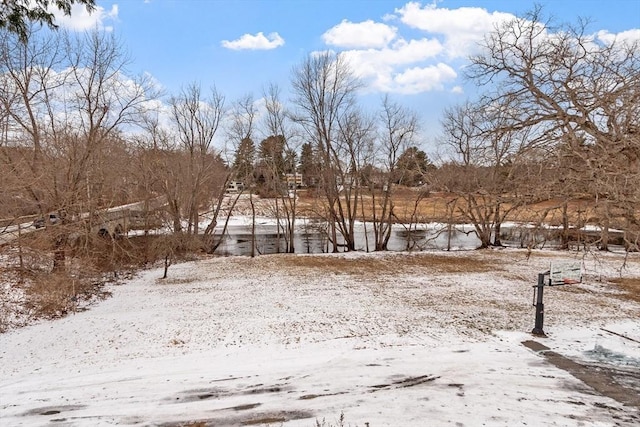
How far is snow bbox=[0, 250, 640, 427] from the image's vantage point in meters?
4.43

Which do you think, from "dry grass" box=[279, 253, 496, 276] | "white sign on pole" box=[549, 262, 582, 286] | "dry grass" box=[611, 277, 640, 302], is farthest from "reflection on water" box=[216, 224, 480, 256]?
"white sign on pole" box=[549, 262, 582, 286]

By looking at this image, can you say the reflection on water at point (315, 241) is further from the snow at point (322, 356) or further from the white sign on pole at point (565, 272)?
the white sign on pole at point (565, 272)

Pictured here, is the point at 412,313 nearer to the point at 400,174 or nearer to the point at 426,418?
the point at 426,418

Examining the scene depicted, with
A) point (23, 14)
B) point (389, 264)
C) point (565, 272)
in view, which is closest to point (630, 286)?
point (565, 272)

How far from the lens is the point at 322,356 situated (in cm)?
656

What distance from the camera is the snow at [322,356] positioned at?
4.43 metres

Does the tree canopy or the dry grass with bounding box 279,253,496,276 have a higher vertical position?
the tree canopy

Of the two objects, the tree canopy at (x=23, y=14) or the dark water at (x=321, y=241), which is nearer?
the tree canopy at (x=23, y=14)

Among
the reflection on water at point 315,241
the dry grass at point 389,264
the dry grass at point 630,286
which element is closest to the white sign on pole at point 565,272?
the dry grass at point 630,286

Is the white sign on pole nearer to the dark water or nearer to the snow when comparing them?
the snow

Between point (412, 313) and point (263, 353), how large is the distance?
4115mm

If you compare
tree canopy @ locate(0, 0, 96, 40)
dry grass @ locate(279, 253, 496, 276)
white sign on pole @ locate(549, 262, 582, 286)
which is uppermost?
tree canopy @ locate(0, 0, 96, 40)

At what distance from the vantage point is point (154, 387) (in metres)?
5.38

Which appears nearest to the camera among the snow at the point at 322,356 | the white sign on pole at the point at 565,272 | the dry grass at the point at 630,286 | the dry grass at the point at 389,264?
the snow at the point at 322,356
